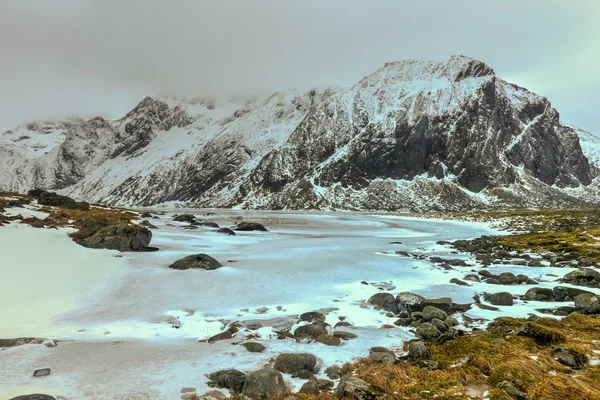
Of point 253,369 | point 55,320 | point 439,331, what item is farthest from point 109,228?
point 439,331

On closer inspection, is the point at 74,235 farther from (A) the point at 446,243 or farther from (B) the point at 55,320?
(A) the point at 446,243

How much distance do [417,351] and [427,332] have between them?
2.07 metres

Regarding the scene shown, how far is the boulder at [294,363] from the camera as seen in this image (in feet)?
27.3

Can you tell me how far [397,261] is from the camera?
83.8 ft

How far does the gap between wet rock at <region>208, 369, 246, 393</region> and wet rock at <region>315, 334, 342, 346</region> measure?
320cm

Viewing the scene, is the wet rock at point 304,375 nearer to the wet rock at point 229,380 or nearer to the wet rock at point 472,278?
the wet rock at point 229,380

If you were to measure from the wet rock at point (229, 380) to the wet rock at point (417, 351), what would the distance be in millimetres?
4355

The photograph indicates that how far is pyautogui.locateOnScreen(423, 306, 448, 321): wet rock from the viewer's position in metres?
12.2

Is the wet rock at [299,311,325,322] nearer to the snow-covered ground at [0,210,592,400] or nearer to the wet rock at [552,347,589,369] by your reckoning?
the snow-covered ground at [0,210,592,400]

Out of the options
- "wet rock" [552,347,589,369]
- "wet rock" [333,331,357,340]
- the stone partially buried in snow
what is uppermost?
"wet rock" [552,347,589,369]

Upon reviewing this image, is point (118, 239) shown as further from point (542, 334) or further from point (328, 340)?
point (542, 334)

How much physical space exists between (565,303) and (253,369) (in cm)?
1390

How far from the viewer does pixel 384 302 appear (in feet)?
46.7

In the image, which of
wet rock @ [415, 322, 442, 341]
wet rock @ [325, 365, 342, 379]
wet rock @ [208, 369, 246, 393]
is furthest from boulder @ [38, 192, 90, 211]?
wet rock @ [415, 322, 442, 341]
